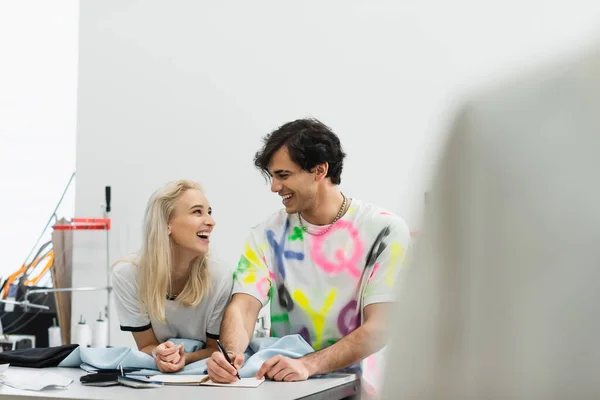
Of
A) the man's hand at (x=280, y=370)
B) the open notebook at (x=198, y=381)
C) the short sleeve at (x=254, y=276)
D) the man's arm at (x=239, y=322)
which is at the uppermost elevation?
the short sleeve at (x=254, y=276)

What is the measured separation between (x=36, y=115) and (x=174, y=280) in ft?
9.98

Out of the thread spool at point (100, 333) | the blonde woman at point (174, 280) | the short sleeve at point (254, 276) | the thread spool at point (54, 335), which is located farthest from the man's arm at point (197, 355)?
the thread spool at point (54, 335)

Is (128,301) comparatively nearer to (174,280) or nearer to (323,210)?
(174,280)

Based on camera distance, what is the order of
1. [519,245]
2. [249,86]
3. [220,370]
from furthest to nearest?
1. [249,86]
2. [220,370]
3. [519,245]

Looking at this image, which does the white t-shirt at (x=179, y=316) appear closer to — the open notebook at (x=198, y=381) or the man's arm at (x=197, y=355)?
the man's arm at (x=197, y=355)

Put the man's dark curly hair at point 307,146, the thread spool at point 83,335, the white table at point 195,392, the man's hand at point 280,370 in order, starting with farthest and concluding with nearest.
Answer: the thread spool at point 83,335 < the man's dark curly hair at point 307,146 < the man's hand at point 280,370 < the white table at point 195,392

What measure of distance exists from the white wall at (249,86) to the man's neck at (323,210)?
1.42m

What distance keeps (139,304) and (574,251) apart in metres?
2.52

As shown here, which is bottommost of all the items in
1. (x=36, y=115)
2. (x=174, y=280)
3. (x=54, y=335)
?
(x=54, y=335)

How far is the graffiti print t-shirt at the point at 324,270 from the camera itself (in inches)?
100

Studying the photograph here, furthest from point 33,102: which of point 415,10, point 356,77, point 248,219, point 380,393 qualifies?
point 380,393

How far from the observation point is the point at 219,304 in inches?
107

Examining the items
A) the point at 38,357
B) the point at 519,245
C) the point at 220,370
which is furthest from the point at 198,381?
the point at 519,245

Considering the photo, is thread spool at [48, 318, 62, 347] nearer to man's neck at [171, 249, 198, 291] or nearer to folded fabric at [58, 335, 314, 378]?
man's neck at [171, 249, 198, 291]
